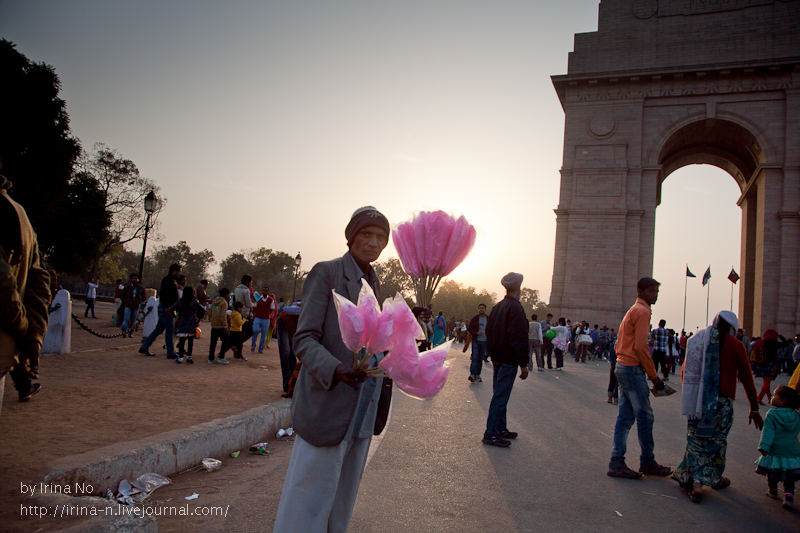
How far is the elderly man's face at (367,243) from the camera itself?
244cm

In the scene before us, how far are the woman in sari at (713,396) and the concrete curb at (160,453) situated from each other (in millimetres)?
4284

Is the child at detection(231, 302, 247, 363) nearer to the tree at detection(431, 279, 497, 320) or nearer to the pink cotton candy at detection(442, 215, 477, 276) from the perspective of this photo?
the pink cotton candy at detection(442, 215, 477, 276)

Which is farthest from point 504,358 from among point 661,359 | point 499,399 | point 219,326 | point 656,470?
point 661,359

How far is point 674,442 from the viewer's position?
648 cm

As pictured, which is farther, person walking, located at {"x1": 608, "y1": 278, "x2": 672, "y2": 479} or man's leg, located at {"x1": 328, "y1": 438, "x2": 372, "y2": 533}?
person walking, located at {"x1": 608, "y1": 278, "x2": 672, "y2": 479}

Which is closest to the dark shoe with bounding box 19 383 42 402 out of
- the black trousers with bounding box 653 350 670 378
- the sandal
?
the sandal

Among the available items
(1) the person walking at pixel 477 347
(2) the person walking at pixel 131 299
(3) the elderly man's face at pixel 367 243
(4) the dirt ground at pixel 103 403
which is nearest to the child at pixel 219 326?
(4) the dirt ground at pixel 103 403

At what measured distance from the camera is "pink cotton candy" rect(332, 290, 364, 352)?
1.89 m

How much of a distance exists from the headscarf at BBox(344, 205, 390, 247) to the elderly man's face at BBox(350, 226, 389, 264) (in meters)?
0.02

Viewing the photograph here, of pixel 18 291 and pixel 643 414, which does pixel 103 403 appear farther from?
pixel 643 414

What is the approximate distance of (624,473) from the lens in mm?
4777

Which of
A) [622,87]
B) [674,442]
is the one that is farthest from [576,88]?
[674,442]

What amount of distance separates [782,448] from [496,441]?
271 centimetres

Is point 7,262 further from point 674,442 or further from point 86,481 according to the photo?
point 674,442
